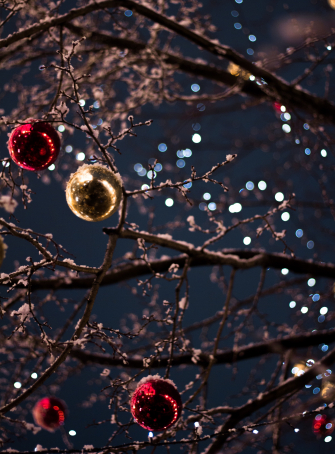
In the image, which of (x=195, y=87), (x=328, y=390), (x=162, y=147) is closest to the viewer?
(x=328, y=390)

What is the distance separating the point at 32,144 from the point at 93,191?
34cm

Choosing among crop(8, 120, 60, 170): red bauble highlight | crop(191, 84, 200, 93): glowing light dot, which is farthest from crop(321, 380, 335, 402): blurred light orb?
crop(191, 84, 200, 93): glowing light dot

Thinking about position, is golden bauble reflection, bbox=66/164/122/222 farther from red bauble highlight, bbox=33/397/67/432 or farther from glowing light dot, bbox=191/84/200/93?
glowing light dot, bbox=191/84/200/93

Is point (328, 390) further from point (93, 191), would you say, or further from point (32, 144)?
point (32, 144)

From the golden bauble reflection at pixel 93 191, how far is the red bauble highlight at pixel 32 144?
16 centimetres

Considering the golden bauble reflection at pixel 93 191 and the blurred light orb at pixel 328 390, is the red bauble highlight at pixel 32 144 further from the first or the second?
the blurred light orb at pixel 328 390

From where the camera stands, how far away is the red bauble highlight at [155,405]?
1.43 meters

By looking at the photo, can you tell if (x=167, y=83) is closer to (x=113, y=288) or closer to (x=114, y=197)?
(x=114, y=197)

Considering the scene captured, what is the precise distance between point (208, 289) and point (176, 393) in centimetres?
816

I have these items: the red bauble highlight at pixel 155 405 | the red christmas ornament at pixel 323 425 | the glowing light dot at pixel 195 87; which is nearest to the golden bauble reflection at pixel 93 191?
the red bauble highlight at pixel 155 405

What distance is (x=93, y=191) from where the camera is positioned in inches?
52.5

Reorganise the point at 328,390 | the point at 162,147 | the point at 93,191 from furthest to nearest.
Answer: the point at 162,147 → the point at 328,390 → the point at 93,191

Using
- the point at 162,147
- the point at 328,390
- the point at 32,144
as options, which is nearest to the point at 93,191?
the point at 32,144

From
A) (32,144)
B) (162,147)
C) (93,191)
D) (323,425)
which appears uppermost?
(162,147)
